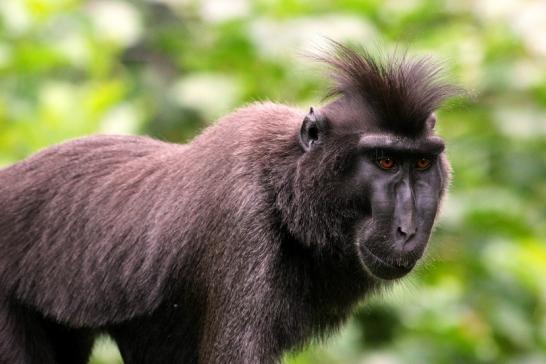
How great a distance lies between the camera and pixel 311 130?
20.8 ft

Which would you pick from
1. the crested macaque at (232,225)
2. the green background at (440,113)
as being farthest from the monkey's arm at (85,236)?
the green background at (440,113)

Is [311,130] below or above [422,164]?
above

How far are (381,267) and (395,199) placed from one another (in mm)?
374

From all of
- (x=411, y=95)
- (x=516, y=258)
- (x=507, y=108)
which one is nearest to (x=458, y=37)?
(x=507, y=108)

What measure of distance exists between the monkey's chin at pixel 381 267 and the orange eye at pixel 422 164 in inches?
19.9

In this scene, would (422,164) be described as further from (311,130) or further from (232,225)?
(232,225)

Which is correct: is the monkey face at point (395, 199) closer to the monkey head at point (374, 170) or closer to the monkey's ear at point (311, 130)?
the monkey head at point (374, 170)

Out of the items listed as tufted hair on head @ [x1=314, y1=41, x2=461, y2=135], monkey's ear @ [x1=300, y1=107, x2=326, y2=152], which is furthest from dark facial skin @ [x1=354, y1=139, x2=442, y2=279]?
monkey's ear @ [x1=300, y1=107, x2=326, y2=152]

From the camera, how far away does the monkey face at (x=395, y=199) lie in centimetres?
605

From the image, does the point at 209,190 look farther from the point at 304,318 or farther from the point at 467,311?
the point at 467,311

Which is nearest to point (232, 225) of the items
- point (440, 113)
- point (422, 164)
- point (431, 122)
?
point (422, 164)

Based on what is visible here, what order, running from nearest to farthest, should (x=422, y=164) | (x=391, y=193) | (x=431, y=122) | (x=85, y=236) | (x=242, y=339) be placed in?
(x=242, y=339)
(x=391, y=193)
(x=422, y=164)
(x=431, y=122)
(x=85, y=236)

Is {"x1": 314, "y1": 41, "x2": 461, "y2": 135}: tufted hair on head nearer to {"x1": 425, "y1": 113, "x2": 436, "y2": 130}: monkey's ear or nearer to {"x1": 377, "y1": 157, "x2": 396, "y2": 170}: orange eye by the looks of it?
{"x1": 425, "y1": 113, "x2": 436, "y2": 130}: monkey's ear

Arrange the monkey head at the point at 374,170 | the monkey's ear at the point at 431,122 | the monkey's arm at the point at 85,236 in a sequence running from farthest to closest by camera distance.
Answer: the monkey's arm at the point at 85,236, the monkey's ear at the point at 431,122, the monkey head at the point at 374,170
